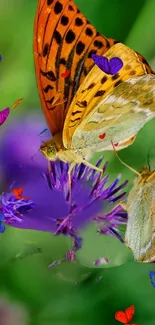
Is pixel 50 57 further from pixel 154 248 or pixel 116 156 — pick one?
pixel 154 248

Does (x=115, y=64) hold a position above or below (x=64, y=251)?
above

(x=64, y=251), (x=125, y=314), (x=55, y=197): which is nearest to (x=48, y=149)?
(x=55, y=197)

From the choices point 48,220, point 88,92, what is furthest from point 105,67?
point 48,220

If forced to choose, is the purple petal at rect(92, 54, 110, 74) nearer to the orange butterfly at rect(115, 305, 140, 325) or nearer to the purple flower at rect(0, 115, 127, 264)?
the purple flower at rect(0, 115, 127, 264)

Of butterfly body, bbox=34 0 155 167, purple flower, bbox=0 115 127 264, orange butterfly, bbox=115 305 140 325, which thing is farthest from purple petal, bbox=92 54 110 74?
orange butterfly, bbox=115 305 140 325

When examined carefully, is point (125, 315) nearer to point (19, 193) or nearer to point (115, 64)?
point (19, 193)

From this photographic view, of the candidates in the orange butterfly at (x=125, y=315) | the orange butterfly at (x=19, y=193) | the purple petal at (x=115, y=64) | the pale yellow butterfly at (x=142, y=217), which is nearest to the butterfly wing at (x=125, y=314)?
the orange butterfly at (x=125, y=315)
